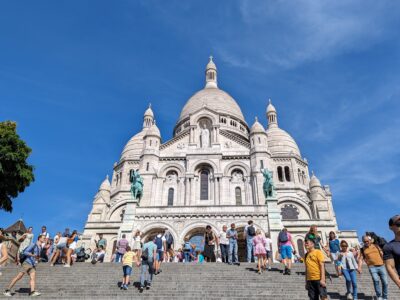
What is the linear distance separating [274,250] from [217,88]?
120 ft

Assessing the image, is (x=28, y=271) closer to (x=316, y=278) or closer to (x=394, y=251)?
(x=316, y=278)

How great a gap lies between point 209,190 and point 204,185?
920 millimetres

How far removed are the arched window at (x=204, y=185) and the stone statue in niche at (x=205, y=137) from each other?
9.95 feet

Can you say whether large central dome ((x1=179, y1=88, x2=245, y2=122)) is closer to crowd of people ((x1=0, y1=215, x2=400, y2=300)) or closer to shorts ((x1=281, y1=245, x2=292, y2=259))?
crowd of people ((x1=0, y1=215, x2=400, y2=300))

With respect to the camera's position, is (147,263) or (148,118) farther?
(148,118)

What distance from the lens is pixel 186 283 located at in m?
12.2

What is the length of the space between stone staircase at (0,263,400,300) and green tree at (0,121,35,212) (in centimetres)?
933

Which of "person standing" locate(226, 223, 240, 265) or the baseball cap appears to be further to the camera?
"person standing" locate(226, 223, 240, 265)

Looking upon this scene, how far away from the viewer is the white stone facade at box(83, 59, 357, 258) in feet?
89.9

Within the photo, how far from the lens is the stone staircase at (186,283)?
11.1m

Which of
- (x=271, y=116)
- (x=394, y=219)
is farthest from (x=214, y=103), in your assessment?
(x=394, y=219)

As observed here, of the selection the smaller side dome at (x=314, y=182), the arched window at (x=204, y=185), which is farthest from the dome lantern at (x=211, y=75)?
the arched window at (x=204, y=185)

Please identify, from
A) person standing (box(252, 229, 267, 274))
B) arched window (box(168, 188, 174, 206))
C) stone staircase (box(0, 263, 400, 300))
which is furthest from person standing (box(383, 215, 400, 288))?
arched window (box(168, 188, 174, 206))

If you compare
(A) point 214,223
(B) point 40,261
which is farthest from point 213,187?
(B) point 40,261
